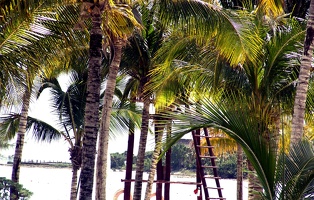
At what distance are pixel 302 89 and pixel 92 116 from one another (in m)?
3.93

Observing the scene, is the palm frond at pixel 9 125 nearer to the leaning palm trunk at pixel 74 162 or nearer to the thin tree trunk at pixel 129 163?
the leaning palm trunk at pixel 74 162

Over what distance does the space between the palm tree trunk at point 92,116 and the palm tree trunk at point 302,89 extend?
3.68 m

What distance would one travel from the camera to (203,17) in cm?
1326

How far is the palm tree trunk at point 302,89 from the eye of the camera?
11.1 metres

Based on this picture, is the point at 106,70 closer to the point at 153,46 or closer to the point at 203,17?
the point at 153,46

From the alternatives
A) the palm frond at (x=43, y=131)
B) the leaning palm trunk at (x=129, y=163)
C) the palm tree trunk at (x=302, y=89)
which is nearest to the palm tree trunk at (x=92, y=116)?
the palm tree trunk at (x=302, y=89)

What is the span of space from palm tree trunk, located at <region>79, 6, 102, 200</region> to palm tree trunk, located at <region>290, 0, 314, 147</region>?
145 inches

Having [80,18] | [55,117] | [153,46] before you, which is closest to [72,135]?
[55,117]

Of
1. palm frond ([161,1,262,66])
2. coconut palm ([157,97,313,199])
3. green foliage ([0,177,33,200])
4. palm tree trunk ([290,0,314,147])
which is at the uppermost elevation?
palm frond ([161,1,262,66])

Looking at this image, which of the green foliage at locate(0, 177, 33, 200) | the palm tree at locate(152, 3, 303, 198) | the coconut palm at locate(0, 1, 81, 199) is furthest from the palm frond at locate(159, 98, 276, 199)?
the green foliage at locate(0, 177, 33, 200)

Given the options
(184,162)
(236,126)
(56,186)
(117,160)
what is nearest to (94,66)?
(236,126)

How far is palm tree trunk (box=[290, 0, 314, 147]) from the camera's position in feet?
36.3

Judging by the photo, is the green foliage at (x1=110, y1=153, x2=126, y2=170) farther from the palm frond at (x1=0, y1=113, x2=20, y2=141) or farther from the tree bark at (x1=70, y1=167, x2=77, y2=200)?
the tree bark at (x1=70, y1=167, x2=77, y2=200)

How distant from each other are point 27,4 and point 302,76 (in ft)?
17.3
